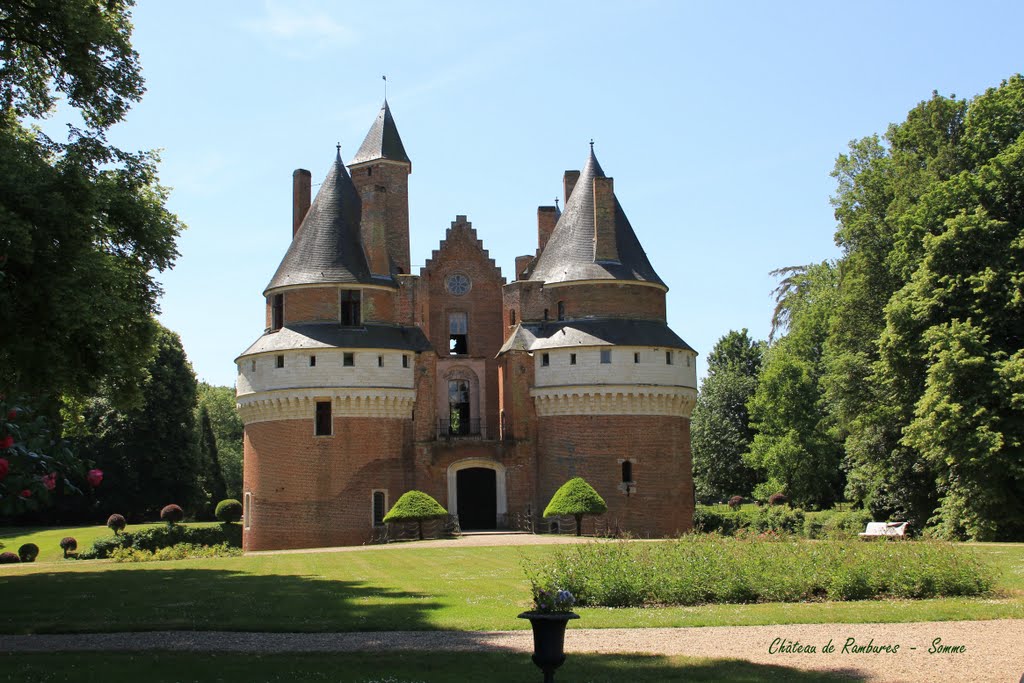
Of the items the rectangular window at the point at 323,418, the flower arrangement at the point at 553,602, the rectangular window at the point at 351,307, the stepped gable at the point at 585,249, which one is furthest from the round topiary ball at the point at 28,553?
the flower arrangement at the point at 553,602

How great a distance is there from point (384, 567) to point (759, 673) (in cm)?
1542

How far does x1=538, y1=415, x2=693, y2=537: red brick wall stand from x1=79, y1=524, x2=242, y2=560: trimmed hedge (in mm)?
14253

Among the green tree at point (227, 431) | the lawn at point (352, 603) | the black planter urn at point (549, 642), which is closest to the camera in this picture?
the black planter urn at point (549, 642)

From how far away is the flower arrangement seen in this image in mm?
11773

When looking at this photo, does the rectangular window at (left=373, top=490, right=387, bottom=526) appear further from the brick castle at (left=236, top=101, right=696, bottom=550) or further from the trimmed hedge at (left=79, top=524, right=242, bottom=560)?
the trimmed hedge at (left=79, top=524, right=242, bottom=560)

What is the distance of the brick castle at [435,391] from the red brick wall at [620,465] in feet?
0.18

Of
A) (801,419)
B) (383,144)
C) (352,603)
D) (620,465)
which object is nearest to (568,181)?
(383,144)

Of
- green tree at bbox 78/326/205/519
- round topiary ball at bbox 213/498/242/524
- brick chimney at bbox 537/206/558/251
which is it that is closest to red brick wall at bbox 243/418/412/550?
round topiary ball at bbox 213/498/242/524

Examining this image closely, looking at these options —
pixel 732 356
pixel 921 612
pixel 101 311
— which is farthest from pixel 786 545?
pixel 732 356

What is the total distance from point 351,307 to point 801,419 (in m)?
28.4

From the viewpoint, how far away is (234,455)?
80125mm

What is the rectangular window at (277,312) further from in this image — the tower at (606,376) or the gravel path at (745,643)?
the gravel path at (745,643)

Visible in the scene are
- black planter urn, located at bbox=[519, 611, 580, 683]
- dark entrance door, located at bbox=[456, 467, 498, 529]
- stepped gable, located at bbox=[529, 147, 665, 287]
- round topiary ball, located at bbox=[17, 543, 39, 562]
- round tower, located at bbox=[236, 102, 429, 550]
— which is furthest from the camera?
dark entrance door, located at bbox=[456, 467, 498, 529]

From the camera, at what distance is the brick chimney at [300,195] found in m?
46.8
